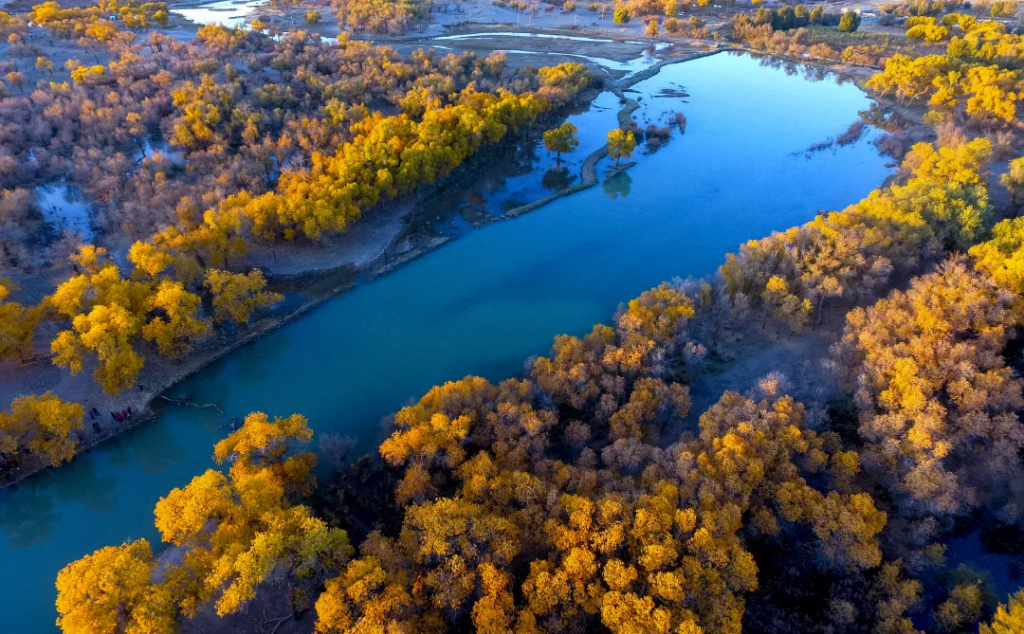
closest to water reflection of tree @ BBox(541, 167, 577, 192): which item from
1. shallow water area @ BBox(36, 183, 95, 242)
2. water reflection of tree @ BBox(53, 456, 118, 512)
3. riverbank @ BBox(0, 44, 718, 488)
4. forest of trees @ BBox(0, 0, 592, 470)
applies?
riverbank @ BBox(0, 44, 718, 488)

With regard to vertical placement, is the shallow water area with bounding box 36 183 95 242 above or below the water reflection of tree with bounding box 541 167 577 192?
above

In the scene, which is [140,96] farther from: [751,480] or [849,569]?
[849,569]

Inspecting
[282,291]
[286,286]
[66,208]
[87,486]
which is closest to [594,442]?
[282,291]

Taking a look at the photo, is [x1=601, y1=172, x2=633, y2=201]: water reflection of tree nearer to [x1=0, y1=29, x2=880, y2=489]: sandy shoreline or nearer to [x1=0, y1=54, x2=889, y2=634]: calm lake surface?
[x1=0, y1=54, x2=889, y2=634]: calm lake surface

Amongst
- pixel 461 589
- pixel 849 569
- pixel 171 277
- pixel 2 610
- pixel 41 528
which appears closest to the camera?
pixel 461 589

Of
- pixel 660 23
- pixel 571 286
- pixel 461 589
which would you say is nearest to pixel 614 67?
pixel 660 23

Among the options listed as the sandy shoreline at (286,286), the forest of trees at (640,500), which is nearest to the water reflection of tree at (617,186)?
the sandy shoreline at (286,286)

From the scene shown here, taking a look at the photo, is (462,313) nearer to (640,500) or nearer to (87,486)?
(640,500)
